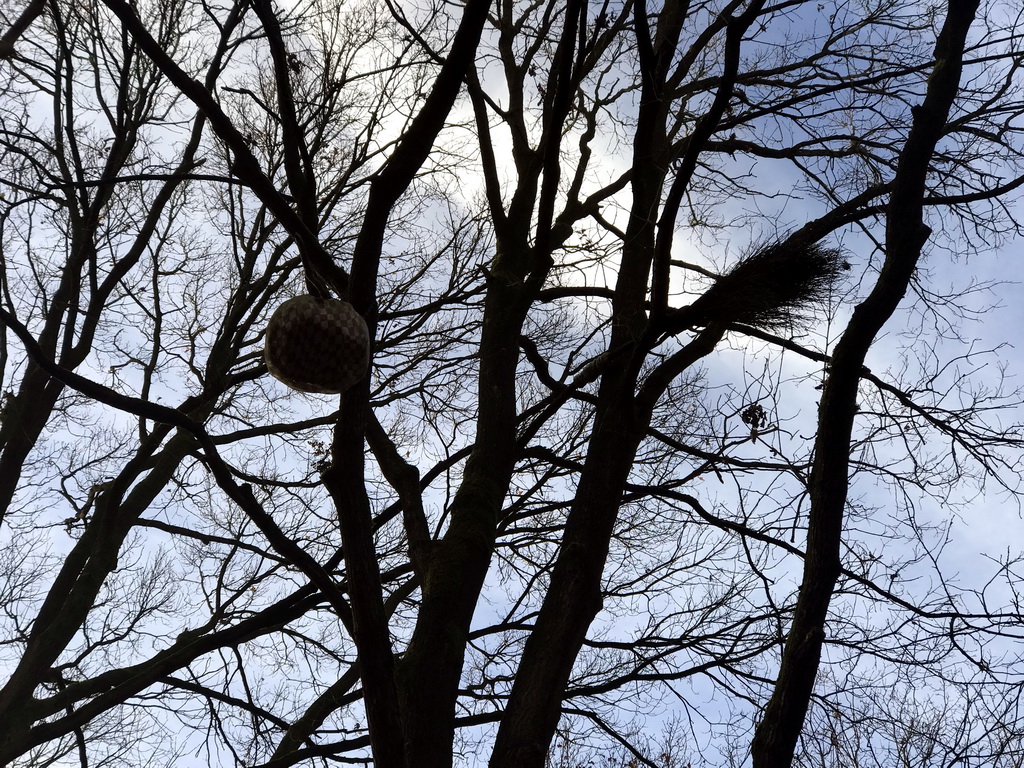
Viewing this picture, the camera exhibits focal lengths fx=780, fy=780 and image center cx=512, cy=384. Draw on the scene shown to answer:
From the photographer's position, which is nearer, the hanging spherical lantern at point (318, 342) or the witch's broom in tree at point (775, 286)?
the hanging spherical lantern at point (318, 342)

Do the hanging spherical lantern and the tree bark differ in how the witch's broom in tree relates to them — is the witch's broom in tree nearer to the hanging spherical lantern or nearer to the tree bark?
the tree bark

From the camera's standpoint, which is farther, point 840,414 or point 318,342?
point 840,414

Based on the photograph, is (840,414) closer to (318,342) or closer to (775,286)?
(775,286)

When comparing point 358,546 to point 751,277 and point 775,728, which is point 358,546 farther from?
point 751,277

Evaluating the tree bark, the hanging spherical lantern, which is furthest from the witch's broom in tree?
the hanging spherical lantern

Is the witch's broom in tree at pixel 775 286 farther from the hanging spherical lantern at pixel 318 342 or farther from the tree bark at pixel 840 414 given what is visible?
the hanging spherical lantern at pixel 318 342

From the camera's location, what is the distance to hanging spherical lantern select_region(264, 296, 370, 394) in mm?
2000

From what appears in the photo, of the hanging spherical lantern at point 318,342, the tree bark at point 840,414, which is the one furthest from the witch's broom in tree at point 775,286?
the hanging spherical lantern at point 318,342

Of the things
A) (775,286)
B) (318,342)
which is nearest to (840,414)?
(775,286)

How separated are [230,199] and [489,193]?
1526mm

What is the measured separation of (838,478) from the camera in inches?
98.3

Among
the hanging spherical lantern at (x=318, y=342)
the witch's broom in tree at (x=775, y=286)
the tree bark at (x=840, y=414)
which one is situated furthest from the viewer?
the witch's broom in tree at (x=775, y=286)

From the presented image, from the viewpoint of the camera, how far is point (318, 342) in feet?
6.55

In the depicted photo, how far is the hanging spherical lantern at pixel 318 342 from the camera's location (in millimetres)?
2000
